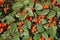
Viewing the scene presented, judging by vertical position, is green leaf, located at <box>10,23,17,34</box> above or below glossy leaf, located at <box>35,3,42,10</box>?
below

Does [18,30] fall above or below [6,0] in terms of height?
below

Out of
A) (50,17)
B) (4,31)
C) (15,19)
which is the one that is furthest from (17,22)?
(50,17)

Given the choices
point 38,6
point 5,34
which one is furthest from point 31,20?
point 5,34

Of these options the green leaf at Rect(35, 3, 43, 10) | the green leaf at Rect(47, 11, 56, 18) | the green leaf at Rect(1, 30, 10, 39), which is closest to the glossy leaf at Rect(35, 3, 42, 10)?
the green leaf at Rect(35, 3, 43, 10)

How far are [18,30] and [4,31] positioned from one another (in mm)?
198

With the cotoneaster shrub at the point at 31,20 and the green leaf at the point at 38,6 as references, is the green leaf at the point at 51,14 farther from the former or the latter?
the green leaf at the point at 38,6

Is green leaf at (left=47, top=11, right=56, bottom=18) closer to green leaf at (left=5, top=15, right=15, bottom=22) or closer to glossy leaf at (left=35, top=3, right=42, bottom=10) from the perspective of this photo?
glossy leaf at (left=35, top=3, right=42, bottom=10)

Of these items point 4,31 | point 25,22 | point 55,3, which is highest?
point 55,3

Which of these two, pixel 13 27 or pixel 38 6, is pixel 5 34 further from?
pixel 38 6

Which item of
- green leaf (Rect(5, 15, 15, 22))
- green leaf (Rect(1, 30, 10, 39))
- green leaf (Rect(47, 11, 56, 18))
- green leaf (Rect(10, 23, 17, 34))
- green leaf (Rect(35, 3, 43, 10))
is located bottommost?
green leaf (Rect(1, 30, 10, 39))

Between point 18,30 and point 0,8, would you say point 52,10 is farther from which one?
point 0,8

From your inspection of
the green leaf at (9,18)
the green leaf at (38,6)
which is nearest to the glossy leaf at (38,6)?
the green leaf at (38,6)

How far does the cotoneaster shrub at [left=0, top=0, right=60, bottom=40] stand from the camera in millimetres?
1882

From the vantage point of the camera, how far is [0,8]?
2.05 metres
